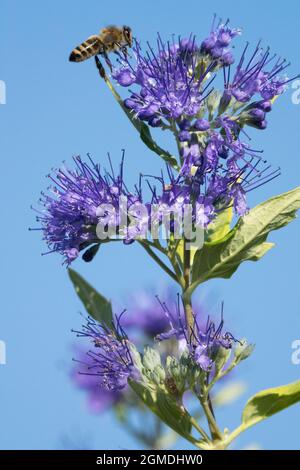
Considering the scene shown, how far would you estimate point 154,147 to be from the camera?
4.75 m

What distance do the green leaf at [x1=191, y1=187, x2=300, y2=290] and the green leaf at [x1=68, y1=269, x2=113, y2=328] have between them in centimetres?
69

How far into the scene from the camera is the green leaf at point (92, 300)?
16.8 ft

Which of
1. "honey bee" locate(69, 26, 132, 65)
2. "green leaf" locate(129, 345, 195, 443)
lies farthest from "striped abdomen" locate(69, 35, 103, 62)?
"green leaf" locate(129, 345, 195, 443)

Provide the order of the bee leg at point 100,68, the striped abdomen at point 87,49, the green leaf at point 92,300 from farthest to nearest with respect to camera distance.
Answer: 1. the striped abdomen at point 87,49
2. the bee leg at point 100,68
3. the green leaf at point 92,300

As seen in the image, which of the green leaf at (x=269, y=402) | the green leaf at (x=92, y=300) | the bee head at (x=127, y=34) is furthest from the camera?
the bee head at (x=127, y=34)

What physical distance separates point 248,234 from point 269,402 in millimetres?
854

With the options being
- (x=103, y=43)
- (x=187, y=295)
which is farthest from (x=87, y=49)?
A: (x=187, y=295)

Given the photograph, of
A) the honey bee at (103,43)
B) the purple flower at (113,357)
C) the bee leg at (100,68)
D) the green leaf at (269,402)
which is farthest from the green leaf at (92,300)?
the honey bee at (103,43)

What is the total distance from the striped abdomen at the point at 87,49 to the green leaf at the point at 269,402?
2658 mm

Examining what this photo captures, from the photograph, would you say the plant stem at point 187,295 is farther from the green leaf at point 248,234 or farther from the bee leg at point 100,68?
the bee leg at point 100,68

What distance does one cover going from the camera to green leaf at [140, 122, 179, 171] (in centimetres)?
471

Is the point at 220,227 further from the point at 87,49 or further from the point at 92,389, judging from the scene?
the point at 92,389

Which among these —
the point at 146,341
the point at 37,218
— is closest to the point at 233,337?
the point at 37,218
